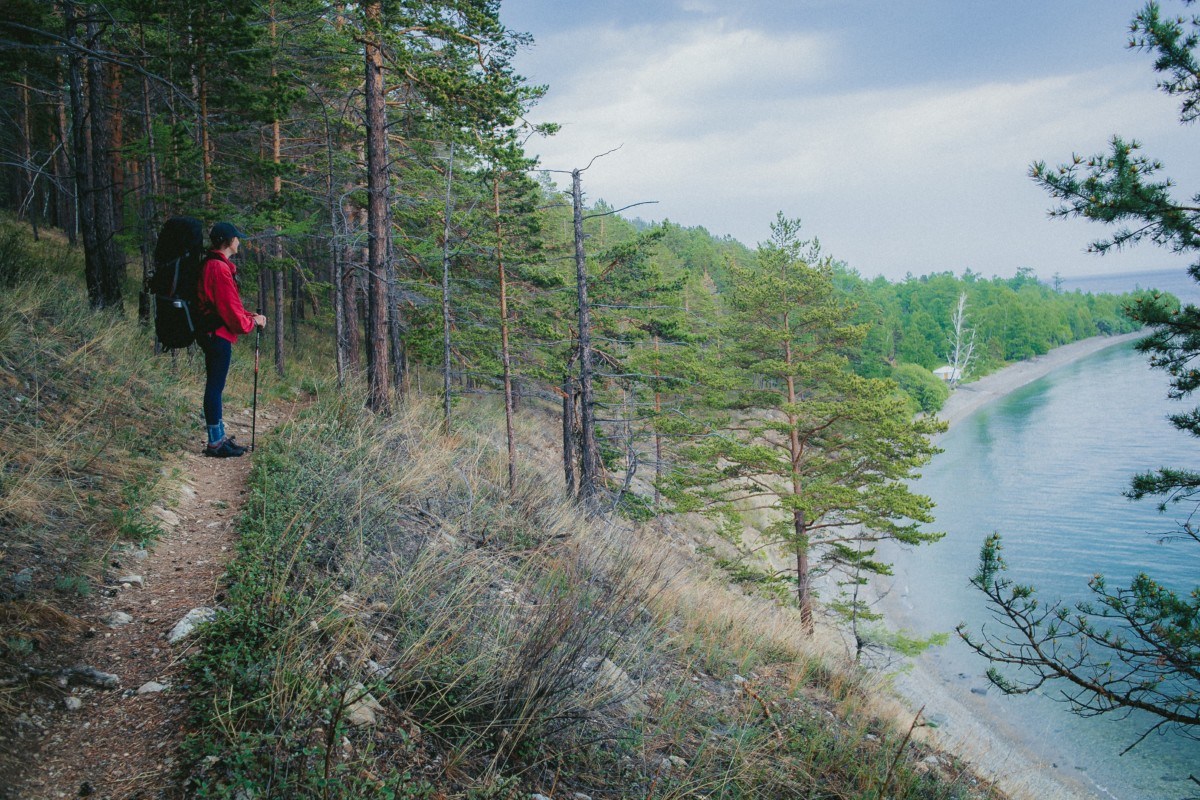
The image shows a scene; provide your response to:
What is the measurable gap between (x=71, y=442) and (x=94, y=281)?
7.45m

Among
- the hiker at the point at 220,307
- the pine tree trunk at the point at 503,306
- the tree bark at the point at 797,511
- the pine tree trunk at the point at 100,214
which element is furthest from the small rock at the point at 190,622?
the tree bark at the point at 797,511

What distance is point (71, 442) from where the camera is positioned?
435 centimetres

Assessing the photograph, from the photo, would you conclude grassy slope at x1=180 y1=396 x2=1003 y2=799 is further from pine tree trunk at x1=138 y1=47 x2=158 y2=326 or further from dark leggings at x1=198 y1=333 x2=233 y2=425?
pine tree trunk at x1=138 y1=47 x2=158 y2=326

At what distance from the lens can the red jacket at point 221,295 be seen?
5078 mm

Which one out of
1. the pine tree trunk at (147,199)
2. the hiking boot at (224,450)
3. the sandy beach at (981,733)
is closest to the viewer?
the hiking boot at (224,450)

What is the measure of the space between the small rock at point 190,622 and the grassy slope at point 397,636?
4.3 inches

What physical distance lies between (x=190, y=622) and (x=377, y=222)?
7.90 m

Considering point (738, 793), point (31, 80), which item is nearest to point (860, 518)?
point (738, 793)

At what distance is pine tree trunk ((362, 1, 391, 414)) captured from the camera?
927cm

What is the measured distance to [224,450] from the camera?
18.4 feet

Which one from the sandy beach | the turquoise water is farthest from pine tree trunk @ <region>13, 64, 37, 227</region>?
the turquoise water

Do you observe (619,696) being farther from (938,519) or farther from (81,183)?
(938,519)

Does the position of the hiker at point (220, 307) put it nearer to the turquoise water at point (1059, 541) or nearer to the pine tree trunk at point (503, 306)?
the turquoise water at point (1059, 541)

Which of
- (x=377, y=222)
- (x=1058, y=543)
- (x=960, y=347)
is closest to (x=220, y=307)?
(x=377, y=222)
